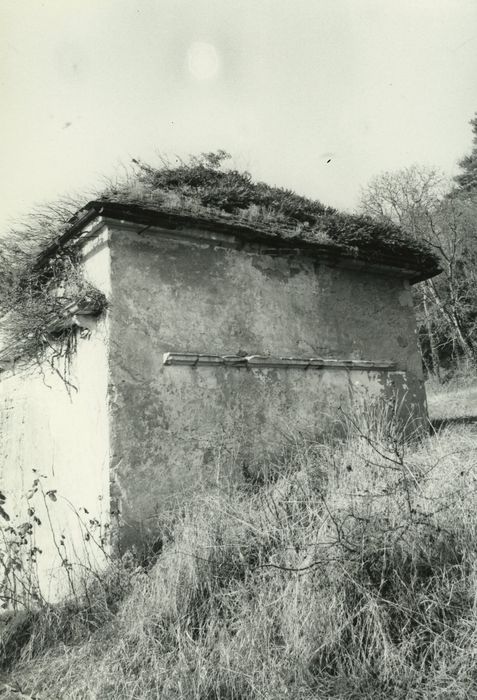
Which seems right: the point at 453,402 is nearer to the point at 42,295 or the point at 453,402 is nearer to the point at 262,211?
the point at 262,211

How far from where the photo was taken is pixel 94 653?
381 centimetres

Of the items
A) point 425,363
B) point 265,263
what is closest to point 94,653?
point 265,263

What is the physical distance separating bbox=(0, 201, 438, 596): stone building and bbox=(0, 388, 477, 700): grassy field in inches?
39.5

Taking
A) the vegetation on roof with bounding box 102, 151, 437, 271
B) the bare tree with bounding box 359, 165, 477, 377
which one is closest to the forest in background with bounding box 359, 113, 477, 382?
the bare tree with bounding box 359, 165, 477, 377

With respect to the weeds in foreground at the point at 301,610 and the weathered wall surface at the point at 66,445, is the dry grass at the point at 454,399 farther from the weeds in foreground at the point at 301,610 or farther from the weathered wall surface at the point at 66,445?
the weathered wall surface at the point at 66,445

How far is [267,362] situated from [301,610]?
334 centimetres

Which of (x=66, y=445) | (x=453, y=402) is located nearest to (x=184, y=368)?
(x=66, y=445)

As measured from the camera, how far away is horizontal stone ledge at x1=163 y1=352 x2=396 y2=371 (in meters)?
5.89

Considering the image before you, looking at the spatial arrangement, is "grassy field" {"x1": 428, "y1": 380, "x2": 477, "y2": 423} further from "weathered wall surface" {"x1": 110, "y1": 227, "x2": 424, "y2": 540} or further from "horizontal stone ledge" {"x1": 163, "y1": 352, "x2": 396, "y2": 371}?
"weathered wall surface" {"x1": 110, "y1": 227, "x2": 424, "y2": 540}

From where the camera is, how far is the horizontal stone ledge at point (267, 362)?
5.89 m

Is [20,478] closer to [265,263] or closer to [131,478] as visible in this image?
[131,478]

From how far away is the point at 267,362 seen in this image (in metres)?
6.51

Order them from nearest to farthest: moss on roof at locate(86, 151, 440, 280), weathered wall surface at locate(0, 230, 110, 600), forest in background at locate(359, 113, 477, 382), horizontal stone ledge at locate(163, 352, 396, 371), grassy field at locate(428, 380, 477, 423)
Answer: weathered wall surface at locate(0, 230, 110, 600) < horizontal stone ledge at locate(163, 352, 396, 371) < moss on roof at locate(86, 151, 440, 280) < grassy field at locate(428, 380, 477, 423) < forest in background at locate(359, 113, 477, 382)

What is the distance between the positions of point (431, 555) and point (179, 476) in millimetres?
2708
